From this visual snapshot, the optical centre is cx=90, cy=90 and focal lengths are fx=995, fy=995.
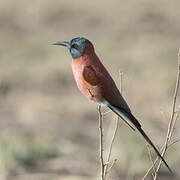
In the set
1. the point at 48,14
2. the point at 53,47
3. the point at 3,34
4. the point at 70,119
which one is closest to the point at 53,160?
the point at 70,119

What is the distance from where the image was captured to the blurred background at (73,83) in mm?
10859

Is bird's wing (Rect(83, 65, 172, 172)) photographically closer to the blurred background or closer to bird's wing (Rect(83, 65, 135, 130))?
bird's wing (Rect(83, 65, 135, 130))

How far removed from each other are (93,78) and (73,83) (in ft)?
35.1

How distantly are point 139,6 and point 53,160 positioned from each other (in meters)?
12.5

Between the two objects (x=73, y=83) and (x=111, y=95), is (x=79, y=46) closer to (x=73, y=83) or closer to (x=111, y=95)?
(x=111, y=95)

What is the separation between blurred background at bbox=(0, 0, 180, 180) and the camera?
10.9 metres

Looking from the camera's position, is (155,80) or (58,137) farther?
(155,80)

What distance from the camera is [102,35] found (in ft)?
68.8

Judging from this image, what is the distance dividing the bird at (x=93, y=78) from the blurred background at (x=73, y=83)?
7.05 feet

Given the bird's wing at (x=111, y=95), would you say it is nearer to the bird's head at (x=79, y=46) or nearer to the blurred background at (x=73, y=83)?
the bird's head at (x=79, y=46)

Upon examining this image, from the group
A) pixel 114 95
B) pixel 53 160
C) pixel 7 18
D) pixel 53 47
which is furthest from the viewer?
pixel 7 18

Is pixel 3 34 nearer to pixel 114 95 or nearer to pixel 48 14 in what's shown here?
pixel 48 14

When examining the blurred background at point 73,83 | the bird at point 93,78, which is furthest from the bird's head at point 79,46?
the blurred background at point 73,83

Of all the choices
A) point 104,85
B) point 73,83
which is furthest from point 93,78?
point 73,83
